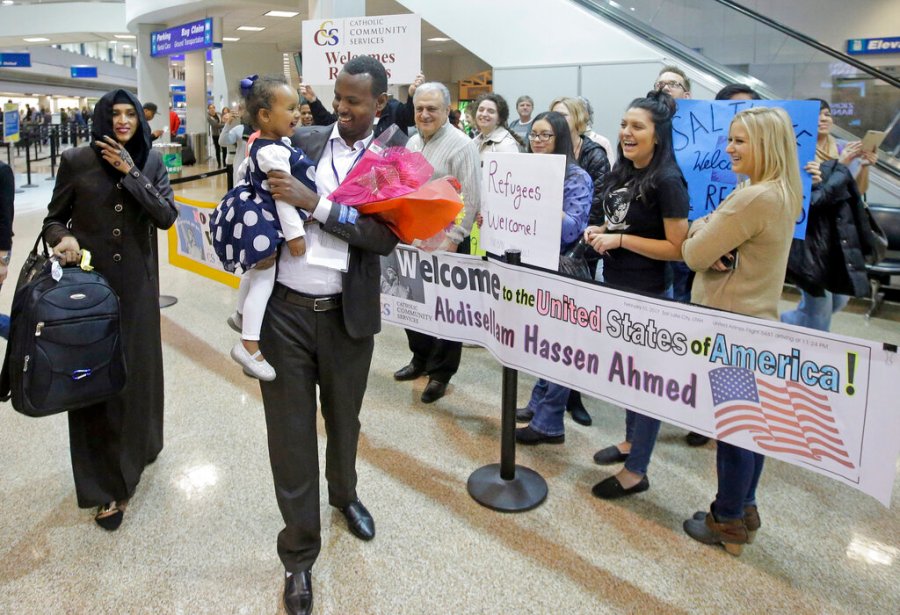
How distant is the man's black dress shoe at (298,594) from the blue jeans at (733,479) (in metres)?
1.54

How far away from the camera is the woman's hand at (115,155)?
2.41m

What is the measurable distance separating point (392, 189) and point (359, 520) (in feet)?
4.47

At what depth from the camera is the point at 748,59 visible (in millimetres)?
7656

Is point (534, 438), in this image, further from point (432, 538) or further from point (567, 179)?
point (567, 179)

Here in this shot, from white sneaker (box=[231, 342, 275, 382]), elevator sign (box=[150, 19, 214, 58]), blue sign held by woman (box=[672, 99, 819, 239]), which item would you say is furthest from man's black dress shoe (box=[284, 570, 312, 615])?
elevator sign (box=[150, 19, 214, 58])

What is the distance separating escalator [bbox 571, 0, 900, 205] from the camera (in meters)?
6.95

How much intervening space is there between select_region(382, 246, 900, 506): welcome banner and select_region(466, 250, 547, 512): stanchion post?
11 cm

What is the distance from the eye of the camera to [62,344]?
2240mm

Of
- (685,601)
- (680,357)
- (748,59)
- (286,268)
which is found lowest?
(685,601)

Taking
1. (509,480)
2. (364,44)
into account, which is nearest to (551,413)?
(509,480)

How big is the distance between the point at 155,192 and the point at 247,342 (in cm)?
95

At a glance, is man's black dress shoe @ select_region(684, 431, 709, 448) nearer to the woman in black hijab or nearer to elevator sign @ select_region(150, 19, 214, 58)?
the woman in black hijab

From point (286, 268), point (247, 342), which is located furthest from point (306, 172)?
point (247, 342)

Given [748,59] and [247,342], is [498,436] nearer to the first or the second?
[247,342]
